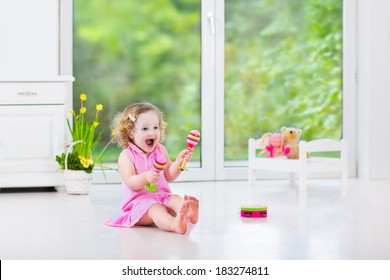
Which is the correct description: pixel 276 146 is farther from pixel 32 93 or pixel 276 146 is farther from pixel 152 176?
pixel 152 176

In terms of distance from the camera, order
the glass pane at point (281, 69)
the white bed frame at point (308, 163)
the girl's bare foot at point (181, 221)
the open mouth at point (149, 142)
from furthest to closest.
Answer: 1. the glass pane at point (281, 69)
2. the white bed frame at point (308, 163)
3. the open mouth at point (149, 142)
4. the girl's bare foot at point (181, 221)

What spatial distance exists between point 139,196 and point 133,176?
93 mm

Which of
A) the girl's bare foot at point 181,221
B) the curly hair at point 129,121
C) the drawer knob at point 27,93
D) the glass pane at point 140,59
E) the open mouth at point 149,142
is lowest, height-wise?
the girl's bare foot at point 181,221

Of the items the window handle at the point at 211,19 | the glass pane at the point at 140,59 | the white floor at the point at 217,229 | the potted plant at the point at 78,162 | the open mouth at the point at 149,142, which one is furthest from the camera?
the window handle at the point at 211,19

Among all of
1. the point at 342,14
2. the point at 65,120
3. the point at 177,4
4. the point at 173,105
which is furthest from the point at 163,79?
the point at 342,14

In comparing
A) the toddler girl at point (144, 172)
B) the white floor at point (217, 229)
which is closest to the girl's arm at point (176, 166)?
the toddler girl at point (144, 172)

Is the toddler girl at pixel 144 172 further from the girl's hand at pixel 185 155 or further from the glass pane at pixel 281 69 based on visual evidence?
the glass pane at pixel 281 69

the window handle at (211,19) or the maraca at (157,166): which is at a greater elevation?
the window handle at (211,19)

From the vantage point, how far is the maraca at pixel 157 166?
2713 millimetres

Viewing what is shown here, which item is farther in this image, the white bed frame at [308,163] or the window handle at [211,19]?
the window handle at [211,19]

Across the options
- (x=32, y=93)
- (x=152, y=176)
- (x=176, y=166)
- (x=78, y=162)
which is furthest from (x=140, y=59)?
(x=152, y=176)

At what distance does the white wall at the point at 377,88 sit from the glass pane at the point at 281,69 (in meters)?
0.27

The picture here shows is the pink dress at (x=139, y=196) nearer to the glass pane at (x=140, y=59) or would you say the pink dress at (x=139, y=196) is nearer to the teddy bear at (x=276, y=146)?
the teddy bear at (x=276, y=146)

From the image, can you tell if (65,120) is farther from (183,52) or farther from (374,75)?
(374,75)
